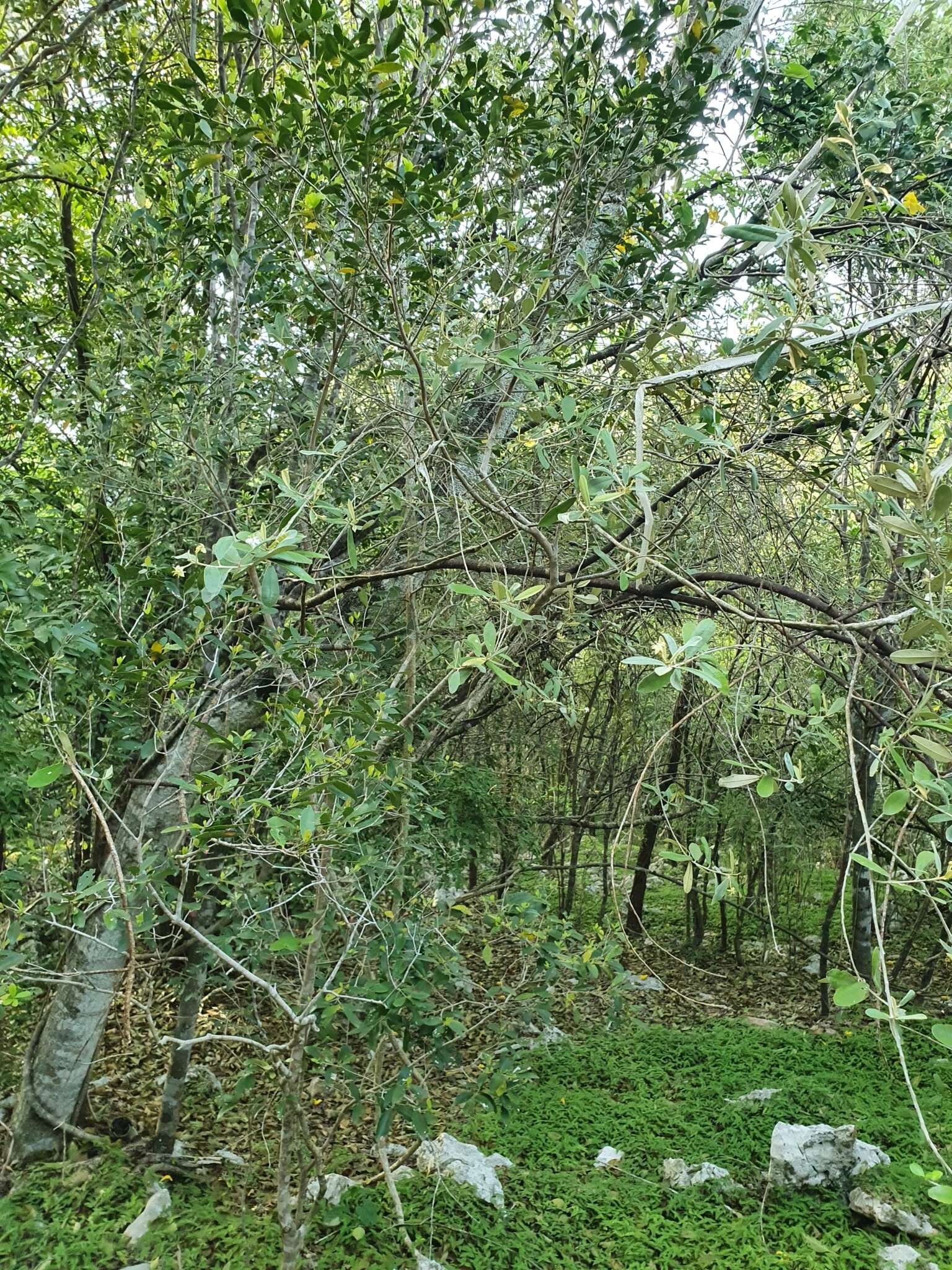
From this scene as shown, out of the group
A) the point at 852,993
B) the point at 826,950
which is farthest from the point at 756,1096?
the point at 852,993

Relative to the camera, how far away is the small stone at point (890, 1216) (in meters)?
3.07

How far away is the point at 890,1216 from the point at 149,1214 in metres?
2.79

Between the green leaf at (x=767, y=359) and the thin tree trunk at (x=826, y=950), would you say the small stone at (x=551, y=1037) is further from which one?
the green leaf at (x=767, y=359)

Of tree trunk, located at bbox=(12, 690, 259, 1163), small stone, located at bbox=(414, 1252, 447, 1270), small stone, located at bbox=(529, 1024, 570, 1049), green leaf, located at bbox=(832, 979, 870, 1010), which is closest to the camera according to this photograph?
green leaf, located at bbox=(832, 979, 870, 1010)

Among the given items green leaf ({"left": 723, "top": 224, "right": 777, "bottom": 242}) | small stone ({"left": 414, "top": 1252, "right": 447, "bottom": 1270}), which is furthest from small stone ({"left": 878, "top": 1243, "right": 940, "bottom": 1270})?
green leaf ({"left": 723, "top": 224, "right": 777, "bottom": 242})

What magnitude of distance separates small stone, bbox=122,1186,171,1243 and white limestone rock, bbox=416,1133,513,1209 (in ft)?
3.23

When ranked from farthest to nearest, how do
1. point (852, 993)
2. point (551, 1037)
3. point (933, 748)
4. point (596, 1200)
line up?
point (551, 1037) < point (596, 1200) < point (933, 748) < point (852, 993)

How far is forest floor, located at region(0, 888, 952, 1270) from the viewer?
2.73m

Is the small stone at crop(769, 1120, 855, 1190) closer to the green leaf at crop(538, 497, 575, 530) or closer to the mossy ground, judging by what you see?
the mossy ground

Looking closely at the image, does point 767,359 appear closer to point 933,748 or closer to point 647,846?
point 933,748

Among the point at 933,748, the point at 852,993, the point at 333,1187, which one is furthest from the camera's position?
the point at 333,1187

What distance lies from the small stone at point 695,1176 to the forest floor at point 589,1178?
4 centimetres

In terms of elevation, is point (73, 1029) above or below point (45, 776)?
below

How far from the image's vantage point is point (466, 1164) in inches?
130
